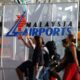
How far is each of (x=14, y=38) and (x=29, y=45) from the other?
2.25 ft

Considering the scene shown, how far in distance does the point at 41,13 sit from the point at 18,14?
69 cm

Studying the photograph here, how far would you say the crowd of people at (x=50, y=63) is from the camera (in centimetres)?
962

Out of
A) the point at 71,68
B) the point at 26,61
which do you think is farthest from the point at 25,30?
the point at 71,68

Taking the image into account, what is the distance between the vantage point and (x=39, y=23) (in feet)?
38.8

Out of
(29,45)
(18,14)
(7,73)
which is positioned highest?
(18,14)

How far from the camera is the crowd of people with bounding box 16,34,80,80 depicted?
379 inches

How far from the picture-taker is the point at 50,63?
10.7 m

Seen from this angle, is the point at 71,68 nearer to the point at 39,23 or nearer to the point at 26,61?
the point at 26,61

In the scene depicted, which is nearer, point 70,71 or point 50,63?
point 70,71

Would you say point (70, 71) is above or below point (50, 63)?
below

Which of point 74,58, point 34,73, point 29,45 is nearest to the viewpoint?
point 74,58

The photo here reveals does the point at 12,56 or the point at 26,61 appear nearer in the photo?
the point at 26,61

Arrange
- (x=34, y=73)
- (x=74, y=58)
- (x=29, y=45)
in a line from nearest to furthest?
1. (x=74, y=58)
2. (x=34, y=73)
3. (x=29, y=45)

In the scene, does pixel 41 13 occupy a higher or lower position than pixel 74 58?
higher
